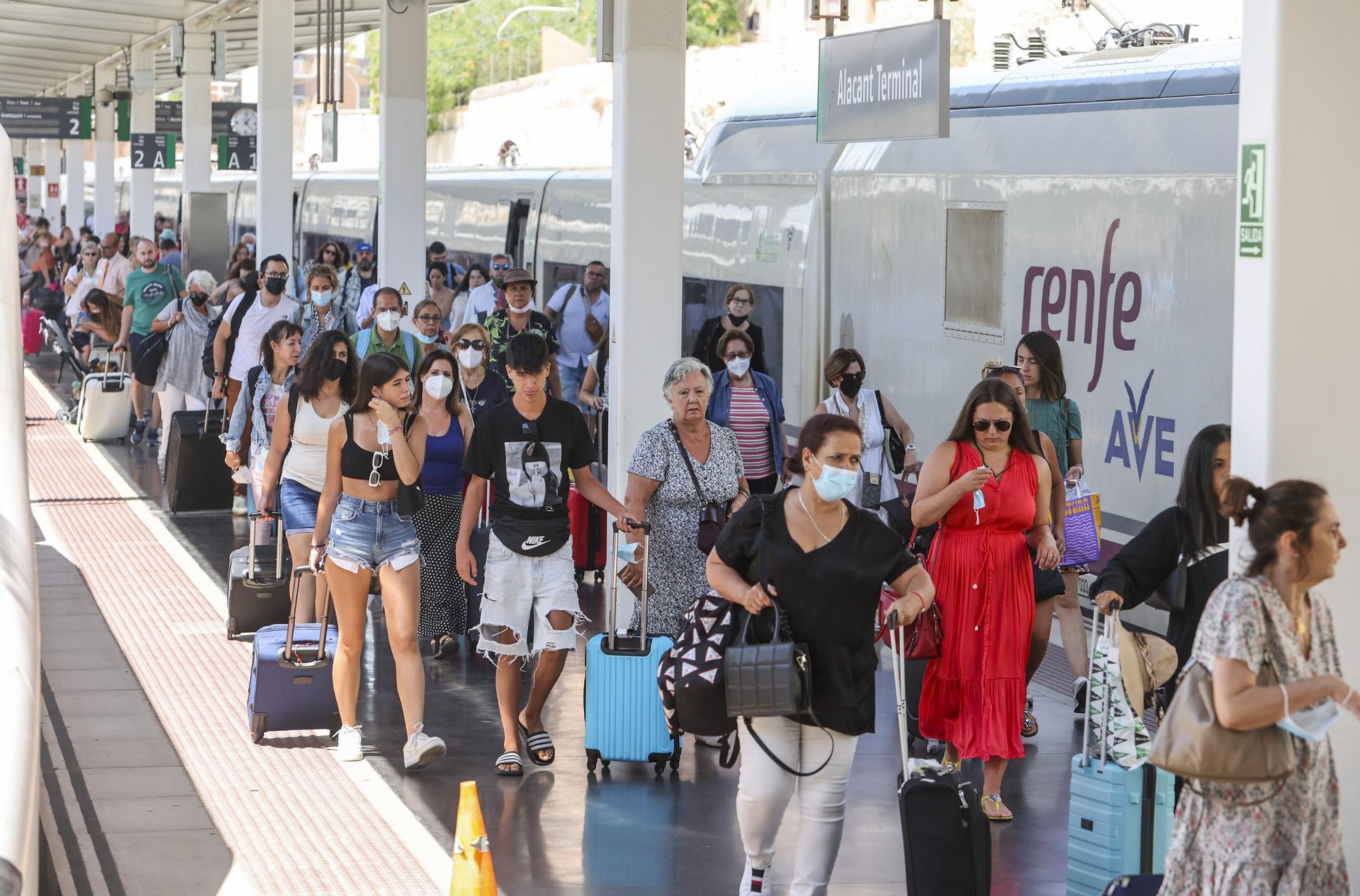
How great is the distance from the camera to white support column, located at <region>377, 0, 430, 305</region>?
53.6ft

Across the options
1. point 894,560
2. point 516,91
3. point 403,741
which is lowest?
point 403,741

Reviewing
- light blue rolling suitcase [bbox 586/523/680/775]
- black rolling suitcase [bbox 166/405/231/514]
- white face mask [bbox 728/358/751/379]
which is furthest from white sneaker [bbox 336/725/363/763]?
black rolling suitcase [bbox 166/405/231/514]

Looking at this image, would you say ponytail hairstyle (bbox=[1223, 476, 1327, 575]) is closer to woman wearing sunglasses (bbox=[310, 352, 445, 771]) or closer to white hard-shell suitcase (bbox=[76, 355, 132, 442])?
woman wearing sunglasses (bbox=[310, 352, 445, 771])

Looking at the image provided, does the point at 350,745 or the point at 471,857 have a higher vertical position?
the point at 471,857

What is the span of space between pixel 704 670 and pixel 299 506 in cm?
383

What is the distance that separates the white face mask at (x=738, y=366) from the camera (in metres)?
10.4

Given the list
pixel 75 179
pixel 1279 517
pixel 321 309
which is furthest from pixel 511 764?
pixel 75 179

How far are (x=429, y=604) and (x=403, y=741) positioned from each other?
175 cm

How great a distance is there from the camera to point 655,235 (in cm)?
1038

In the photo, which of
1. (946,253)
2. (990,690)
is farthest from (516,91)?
(990,690)

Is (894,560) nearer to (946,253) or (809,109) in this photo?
(946,253)

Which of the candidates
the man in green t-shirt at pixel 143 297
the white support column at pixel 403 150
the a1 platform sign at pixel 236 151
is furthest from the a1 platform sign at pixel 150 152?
the white support column at pixel 403 150

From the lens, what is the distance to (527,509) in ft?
25.8

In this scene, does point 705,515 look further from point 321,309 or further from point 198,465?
point 198,465
